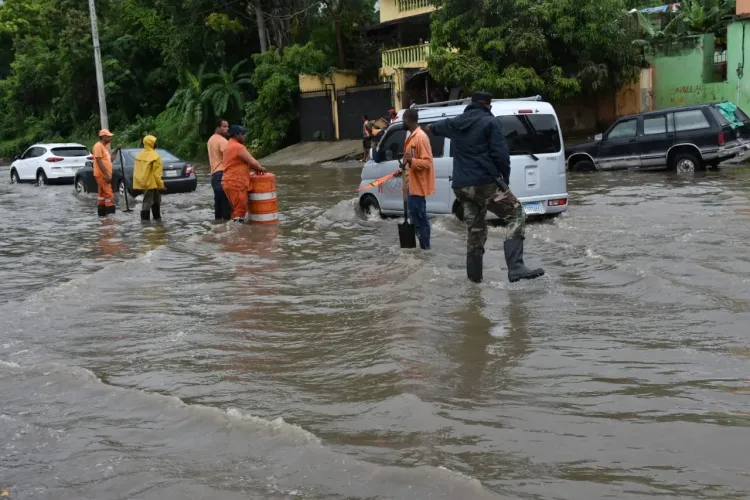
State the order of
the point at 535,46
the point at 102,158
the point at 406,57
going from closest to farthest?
the point at 102,158, the point at 535,46, the point at 406,57

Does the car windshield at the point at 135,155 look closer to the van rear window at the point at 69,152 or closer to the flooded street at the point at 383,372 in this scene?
the van rear window at the point at 69,152

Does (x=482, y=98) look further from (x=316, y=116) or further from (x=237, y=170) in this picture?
(x=316, y=116)

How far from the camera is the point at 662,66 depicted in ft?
87.2

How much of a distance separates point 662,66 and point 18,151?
3864 cm

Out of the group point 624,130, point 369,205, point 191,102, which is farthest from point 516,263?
point 191,102

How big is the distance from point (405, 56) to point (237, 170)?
19292mm

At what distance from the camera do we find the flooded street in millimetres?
4273

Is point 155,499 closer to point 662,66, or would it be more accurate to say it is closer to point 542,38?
point 542,38

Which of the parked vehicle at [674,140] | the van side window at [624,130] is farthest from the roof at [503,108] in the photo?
the van side window at [624,130]

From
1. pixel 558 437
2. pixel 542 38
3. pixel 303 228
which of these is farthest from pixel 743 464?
pixel 542 38

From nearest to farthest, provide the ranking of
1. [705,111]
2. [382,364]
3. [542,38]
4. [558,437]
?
[558,437] → [382,364] → [705,111] → [542,38]

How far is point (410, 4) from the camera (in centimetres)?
3419

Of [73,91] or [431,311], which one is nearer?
[431,311]

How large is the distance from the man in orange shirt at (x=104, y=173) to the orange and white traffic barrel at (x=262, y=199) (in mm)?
3748
